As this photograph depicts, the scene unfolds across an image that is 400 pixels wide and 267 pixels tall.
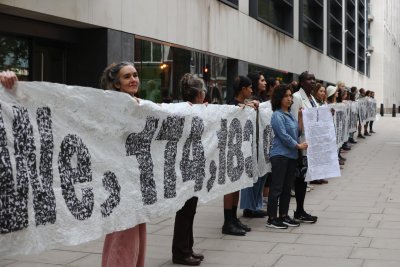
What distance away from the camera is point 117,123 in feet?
15.6

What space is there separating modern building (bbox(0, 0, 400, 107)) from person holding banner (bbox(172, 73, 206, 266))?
4694mm

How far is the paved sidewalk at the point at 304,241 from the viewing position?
6.32 m

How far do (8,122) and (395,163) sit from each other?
14.6 metres

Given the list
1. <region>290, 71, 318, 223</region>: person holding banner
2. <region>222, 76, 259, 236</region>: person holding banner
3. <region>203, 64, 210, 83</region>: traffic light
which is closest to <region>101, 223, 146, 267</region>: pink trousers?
<region>222, 76, 259, 236</region>: person holding banner

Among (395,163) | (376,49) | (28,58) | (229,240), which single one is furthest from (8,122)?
(376,49)

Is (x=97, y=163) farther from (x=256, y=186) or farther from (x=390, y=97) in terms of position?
(x=390, y=97)

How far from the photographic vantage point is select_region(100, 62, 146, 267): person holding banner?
180 inches

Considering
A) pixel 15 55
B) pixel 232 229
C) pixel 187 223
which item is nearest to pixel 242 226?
pixel 232 229

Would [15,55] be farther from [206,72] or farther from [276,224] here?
[206,72]

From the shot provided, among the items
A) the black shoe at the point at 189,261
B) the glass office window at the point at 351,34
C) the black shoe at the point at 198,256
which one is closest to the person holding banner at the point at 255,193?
the black shoe at the point at 198,256

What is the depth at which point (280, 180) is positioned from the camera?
25.8 feet

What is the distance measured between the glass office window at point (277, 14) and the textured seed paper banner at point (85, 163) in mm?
20687

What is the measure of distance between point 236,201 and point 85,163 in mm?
3620

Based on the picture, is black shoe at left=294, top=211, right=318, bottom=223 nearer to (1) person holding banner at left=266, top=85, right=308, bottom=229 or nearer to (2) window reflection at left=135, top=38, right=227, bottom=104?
(1) person holding banner at left=266, top=85, right=308, bottom=229
